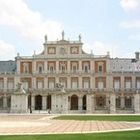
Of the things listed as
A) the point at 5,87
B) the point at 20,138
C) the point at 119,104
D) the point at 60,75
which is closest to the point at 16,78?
the point at 5,87

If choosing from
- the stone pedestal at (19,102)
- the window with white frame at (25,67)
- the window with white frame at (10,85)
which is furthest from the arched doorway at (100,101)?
the stone pedestal at (19,102)

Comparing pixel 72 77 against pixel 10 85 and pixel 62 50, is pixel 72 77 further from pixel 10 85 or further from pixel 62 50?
pixel 10 85

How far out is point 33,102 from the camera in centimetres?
8544

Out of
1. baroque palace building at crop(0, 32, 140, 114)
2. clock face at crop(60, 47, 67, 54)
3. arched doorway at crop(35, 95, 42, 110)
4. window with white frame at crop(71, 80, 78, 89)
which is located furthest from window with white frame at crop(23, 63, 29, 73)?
window with white frame at crop(71, 80, 78, 89)

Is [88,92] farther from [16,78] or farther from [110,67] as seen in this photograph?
[16,78]

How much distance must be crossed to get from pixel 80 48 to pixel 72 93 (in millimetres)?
9105

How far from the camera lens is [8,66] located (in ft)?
295

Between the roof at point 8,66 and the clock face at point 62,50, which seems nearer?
the clock face at point 62,50

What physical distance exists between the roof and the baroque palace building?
88 centimetres

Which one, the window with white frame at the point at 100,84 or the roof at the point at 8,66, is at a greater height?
the roof at the point at 8,66

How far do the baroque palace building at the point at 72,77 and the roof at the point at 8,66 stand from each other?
0.88 metres

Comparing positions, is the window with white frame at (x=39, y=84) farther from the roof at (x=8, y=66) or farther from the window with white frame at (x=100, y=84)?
the window with white frame at (x=100, y=84)

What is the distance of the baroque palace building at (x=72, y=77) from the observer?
281 feet

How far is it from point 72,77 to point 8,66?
13765mm
